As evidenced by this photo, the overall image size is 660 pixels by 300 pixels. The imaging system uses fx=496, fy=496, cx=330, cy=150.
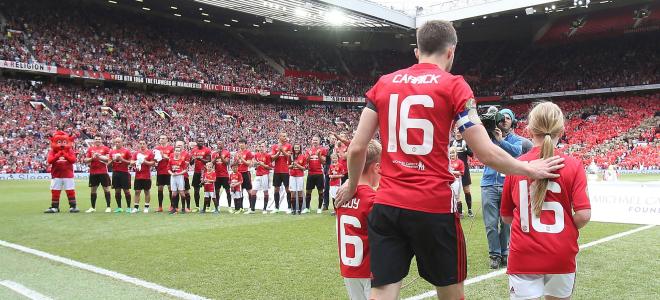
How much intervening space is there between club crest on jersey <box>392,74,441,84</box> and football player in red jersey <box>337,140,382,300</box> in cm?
62

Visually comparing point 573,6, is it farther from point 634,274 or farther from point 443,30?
point 443,30

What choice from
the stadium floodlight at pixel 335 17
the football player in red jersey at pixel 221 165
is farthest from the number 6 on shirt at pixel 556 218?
the stadium floodlight at pixel 335 17

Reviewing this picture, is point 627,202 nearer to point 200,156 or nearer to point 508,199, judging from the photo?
point 508,199

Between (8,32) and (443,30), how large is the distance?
3903 cm

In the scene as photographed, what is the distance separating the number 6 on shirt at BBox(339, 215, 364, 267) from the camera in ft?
10.6

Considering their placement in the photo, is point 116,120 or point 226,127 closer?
point 116,120

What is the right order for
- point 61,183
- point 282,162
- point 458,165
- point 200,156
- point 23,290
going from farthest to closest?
point 282,162, point 200,156, point 61,183, point 458,165, point 23,290

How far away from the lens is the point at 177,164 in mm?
12805

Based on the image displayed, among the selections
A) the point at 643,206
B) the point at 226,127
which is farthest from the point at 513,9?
the point at 643,206

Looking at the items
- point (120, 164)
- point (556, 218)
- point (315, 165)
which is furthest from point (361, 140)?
point (120, 164)

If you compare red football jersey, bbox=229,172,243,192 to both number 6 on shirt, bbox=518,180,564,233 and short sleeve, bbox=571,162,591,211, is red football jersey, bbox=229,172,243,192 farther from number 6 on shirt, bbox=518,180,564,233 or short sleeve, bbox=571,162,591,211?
short sleeve, bbox=571,162,591,211

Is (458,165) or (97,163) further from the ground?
(97,163)

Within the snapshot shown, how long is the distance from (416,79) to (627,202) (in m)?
9.95

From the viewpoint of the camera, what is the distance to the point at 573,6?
35.6m
